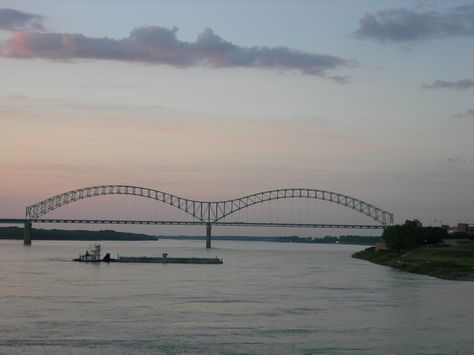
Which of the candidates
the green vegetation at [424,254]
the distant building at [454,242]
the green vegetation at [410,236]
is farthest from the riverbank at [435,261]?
the distant building at [454,242]

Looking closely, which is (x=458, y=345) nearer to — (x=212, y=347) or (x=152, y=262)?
(x=212, y=347)

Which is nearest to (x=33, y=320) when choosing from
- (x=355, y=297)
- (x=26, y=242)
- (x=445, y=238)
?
(x=355, y=297)

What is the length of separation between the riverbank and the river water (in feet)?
27.8

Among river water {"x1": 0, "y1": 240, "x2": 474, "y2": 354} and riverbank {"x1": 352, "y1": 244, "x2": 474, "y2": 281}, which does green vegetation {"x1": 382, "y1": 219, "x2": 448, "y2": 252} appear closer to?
riverbank {"x1": 352, "y1": 244, "x2": 474, "y2": 281}

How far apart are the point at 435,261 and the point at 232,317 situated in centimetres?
5032

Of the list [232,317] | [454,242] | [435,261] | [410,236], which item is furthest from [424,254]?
[232,317]

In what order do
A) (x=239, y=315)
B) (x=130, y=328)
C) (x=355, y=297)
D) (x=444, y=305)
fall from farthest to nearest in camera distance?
(x=355, y=297)
(x=444, y=305)
(x=239, y=315)
(x=130, y=328)

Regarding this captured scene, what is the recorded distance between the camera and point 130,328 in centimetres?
3406

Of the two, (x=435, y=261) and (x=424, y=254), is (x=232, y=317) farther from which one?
(x=424, y=254)

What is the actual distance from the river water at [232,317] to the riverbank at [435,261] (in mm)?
8487

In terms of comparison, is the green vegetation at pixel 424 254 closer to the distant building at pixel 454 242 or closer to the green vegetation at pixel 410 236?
the green vegetation at pixel 410 236

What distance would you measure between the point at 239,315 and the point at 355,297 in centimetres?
1356

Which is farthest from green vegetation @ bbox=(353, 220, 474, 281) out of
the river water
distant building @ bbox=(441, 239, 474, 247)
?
the river water

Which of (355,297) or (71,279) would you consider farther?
(71,279)
